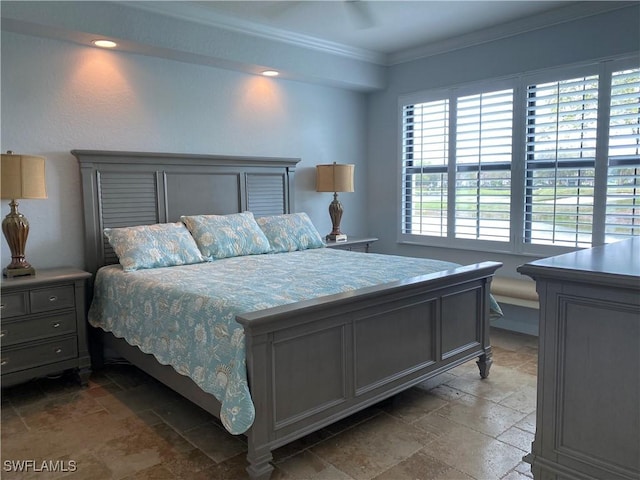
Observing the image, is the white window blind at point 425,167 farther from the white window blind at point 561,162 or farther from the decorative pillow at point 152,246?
the decorative pillow at point 152,246

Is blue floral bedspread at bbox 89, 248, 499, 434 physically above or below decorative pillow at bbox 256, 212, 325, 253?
below

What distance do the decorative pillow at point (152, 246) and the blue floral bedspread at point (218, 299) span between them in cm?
9

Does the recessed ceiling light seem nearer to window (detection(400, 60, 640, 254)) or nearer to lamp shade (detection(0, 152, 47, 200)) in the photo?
lamp shade (detection(0, 152, 47, 200))

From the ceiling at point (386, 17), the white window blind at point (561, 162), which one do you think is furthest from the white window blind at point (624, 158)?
the ceiling at point (386, 17)

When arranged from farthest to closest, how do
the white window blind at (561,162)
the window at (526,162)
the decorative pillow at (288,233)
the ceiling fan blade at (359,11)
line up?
the decorative pillow at (288,233) < the white window blind at (561,162) < the window at (526,162) < the ceiling fan blade at (359,11)

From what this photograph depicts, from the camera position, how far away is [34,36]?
11.2 ft

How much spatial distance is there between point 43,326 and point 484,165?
3.82 m

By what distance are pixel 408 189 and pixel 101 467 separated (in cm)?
396

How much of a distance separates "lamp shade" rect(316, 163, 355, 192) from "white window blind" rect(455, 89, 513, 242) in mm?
1065

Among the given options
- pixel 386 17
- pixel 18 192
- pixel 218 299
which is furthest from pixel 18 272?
pixel 386 17

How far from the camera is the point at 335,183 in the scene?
194 inches

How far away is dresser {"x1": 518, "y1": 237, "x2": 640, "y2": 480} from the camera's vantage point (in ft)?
5.06

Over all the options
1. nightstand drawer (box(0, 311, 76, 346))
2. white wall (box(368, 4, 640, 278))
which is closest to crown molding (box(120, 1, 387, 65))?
white wall (box(368, 4, 640, 278))

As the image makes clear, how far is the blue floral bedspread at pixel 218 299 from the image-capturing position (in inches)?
87.7
